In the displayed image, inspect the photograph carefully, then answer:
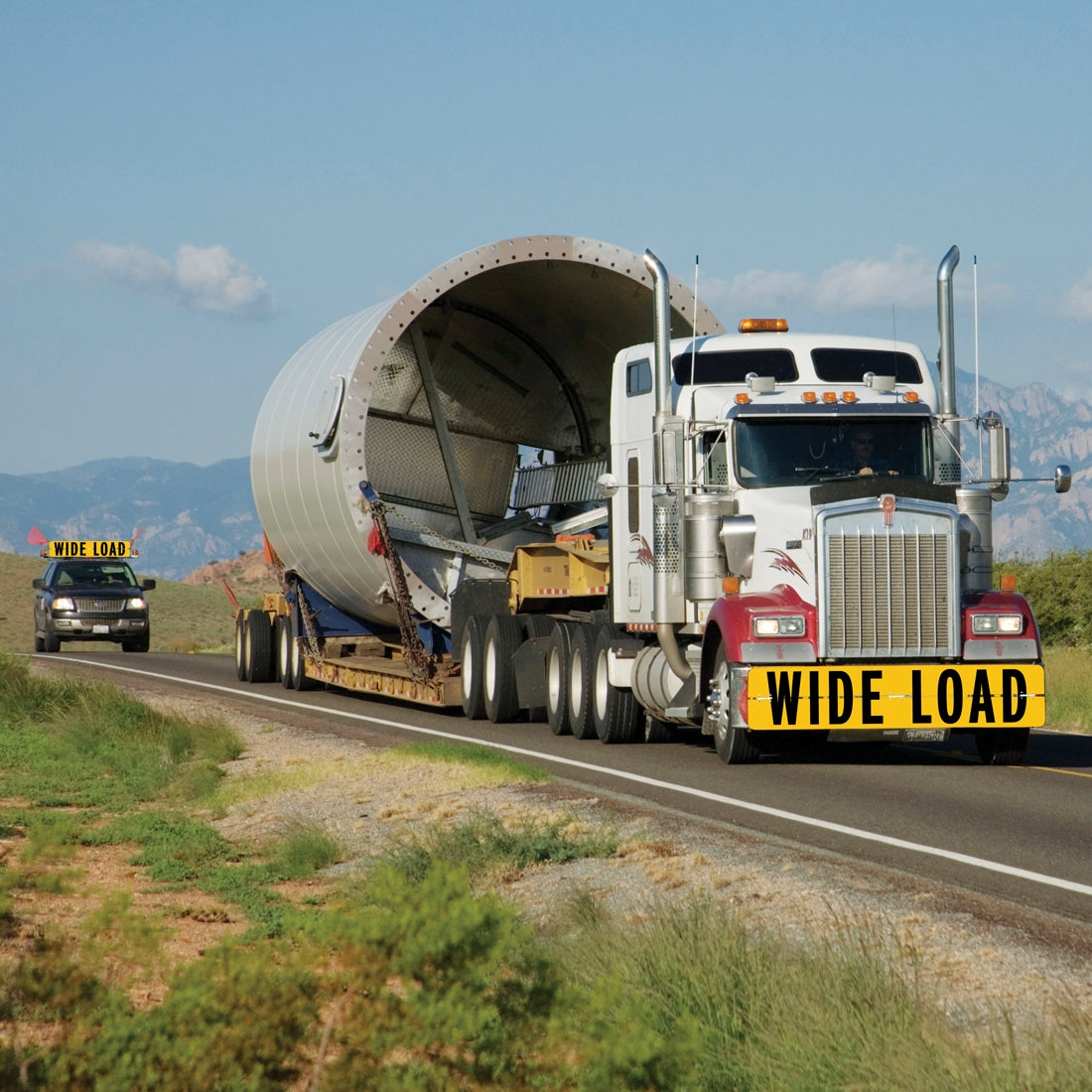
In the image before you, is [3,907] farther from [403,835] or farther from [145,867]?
Answer: [403,835]

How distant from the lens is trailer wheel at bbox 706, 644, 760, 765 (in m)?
13.6

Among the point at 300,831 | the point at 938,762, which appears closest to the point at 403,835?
the point at 300,831

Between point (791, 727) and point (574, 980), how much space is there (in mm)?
7483

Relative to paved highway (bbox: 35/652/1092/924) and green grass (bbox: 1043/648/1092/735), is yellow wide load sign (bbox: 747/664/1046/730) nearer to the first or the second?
paved highway (bbox: 35/652/1092/924)

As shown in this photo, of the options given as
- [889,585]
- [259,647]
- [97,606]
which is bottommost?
[259,647]

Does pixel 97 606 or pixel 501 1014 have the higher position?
pixel 97 606

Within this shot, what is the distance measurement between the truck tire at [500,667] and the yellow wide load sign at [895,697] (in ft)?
18.4

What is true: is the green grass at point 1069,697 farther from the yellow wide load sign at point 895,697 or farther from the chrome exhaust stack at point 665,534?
the chrome exhaust stack at point 665,534

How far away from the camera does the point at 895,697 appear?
13430 mm

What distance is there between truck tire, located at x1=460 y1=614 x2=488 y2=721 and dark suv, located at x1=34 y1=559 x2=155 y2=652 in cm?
1822

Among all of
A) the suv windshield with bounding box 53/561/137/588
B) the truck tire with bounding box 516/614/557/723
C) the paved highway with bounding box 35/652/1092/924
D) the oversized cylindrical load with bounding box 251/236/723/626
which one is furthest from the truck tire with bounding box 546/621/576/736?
the suv windshield with bounding box 53/561/137/588

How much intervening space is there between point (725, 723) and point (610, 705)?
3.04 metres

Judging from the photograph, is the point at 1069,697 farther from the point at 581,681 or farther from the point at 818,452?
the point at 818,452

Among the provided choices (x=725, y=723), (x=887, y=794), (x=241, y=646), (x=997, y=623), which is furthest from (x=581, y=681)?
(x=241, y=646)
